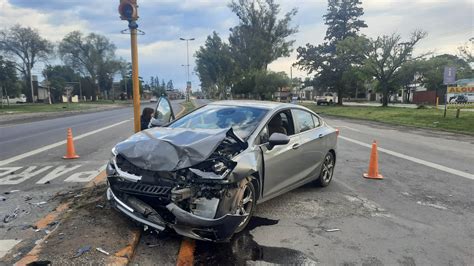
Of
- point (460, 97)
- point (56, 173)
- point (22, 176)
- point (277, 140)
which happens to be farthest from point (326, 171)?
point (460, 97)

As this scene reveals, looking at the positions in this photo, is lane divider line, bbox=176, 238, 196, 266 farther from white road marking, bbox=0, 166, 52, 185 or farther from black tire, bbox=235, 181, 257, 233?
white road marking, bbox=0, 166, 52, 185

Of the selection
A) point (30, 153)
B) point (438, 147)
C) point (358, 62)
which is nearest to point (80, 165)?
point (30, 153)

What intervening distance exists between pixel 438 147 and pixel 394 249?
10.2m

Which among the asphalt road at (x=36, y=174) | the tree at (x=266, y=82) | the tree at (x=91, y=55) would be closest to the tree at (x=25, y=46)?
the tree at (x=91, y=55)

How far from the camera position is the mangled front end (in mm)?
3914

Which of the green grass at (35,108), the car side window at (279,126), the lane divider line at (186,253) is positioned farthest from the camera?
the green grass at (35,108)

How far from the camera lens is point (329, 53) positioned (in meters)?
58.1

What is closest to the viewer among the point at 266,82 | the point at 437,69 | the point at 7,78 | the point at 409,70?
the point at 409,70

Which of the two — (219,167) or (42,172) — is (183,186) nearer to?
(219,167)

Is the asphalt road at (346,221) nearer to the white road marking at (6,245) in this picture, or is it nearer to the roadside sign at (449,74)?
the white road marking at (6,245)

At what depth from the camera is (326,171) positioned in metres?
7.11

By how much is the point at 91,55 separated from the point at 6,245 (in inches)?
3933

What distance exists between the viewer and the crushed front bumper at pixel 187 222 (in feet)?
12.7

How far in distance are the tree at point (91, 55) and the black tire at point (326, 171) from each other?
9810cm
